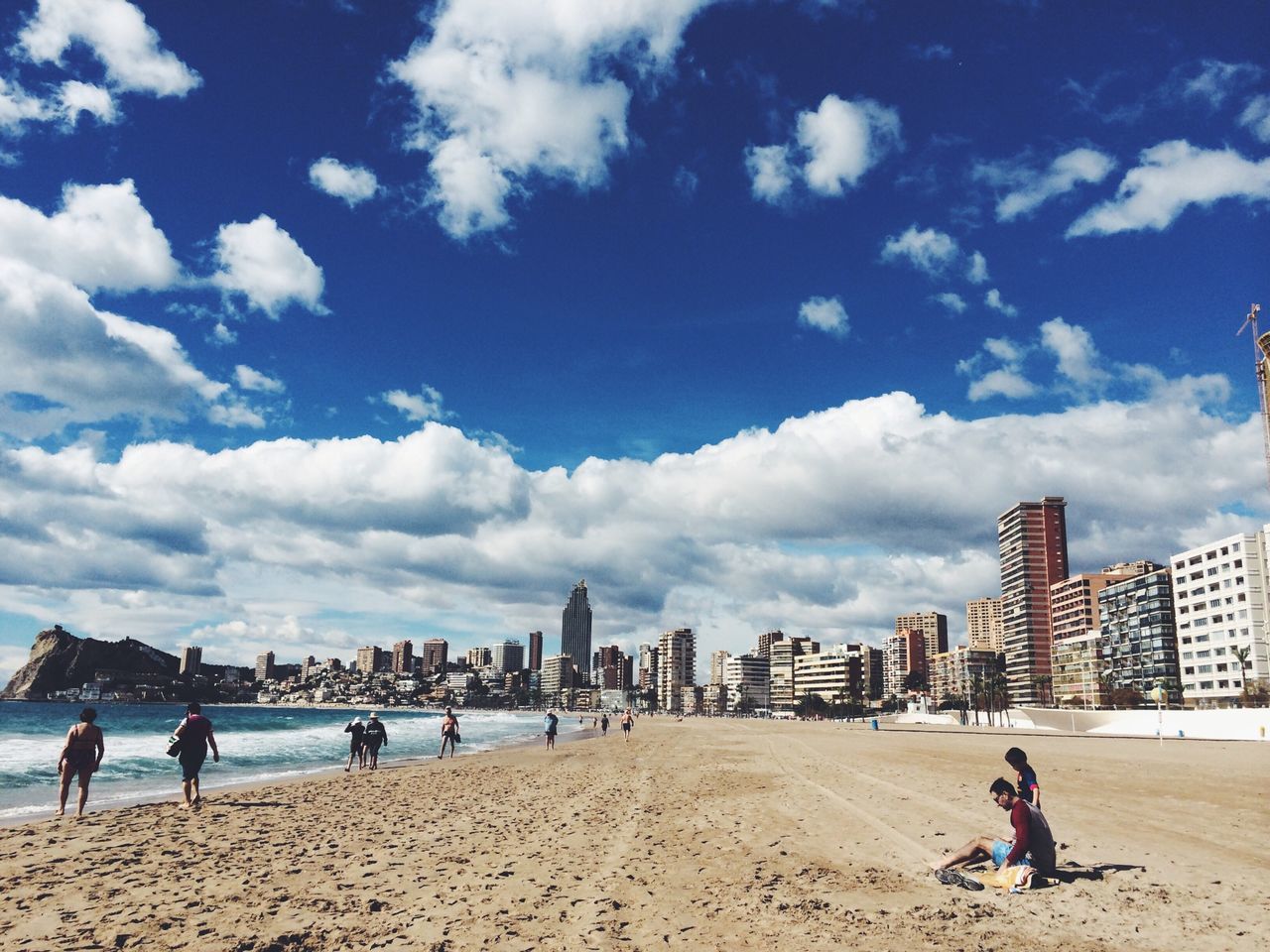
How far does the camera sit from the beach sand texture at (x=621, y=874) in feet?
25.1

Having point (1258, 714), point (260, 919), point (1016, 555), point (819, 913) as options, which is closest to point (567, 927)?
point (819, 913)

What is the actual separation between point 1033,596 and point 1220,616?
3040 inches

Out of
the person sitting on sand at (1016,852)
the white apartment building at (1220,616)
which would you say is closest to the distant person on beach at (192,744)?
the person sitting on sand at (1016,852)

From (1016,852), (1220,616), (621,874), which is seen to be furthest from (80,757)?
(1220,616)

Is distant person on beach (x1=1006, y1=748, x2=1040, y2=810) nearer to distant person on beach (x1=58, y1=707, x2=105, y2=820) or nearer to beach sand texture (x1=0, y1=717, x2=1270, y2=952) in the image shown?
beach sand texture (x1=0, y1=717, x2=1270, y2=952)

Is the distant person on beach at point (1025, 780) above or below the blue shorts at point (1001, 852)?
above

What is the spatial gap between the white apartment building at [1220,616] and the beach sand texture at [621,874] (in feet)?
389

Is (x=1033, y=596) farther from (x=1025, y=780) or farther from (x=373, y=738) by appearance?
(x=1025, y=780)

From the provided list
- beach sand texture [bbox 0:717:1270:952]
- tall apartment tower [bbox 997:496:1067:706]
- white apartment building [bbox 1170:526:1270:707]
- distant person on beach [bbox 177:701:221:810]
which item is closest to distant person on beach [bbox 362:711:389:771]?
beach sand texture [bbox 0:717:1270:952]

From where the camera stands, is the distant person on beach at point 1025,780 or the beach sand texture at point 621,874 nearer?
the beach sand texture at point 621,874

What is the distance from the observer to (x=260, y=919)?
26.9ft

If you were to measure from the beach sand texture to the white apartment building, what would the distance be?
118681 millimetres

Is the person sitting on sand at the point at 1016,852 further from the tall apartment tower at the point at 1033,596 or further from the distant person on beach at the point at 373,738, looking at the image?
the tall apartment tower at the point at 1033,596

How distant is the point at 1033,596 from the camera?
7589 inches
